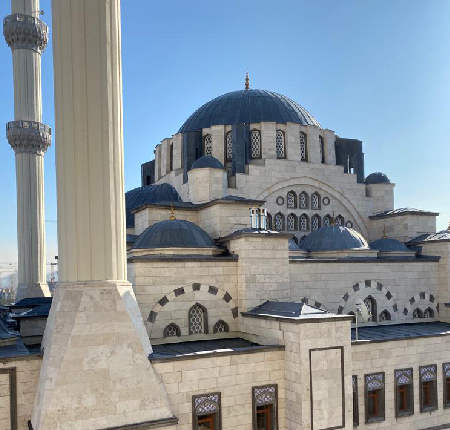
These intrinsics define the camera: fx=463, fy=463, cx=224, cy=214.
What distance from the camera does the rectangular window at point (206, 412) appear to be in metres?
10.3

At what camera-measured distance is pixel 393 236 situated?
2072 centimetres

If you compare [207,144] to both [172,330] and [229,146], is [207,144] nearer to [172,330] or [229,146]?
[229,146]

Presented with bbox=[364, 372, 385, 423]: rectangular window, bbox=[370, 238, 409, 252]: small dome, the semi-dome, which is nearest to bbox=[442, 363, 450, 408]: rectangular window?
bbox=[364, 372, 385, 423]: rectangular window

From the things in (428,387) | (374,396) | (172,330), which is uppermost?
(172,330)

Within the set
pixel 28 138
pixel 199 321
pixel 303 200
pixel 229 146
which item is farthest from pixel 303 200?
pixel 28 138

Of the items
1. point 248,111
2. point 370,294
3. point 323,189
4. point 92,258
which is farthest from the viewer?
point 248,111

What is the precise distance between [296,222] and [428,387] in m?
8.54

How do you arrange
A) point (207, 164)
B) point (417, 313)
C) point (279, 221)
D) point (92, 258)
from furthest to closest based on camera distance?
point (279, 221)
point (207, 164)
point (417, 313)
point (92, 258)

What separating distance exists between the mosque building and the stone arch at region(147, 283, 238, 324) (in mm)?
43

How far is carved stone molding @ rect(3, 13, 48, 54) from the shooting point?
2006 centimetres

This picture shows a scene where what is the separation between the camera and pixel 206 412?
34.2 feet

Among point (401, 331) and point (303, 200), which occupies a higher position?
point (303, 200)

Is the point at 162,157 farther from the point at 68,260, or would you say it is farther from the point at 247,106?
the point at 68,260

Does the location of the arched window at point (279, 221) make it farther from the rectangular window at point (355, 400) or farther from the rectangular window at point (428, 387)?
the rectangular window at point (355, 400)
